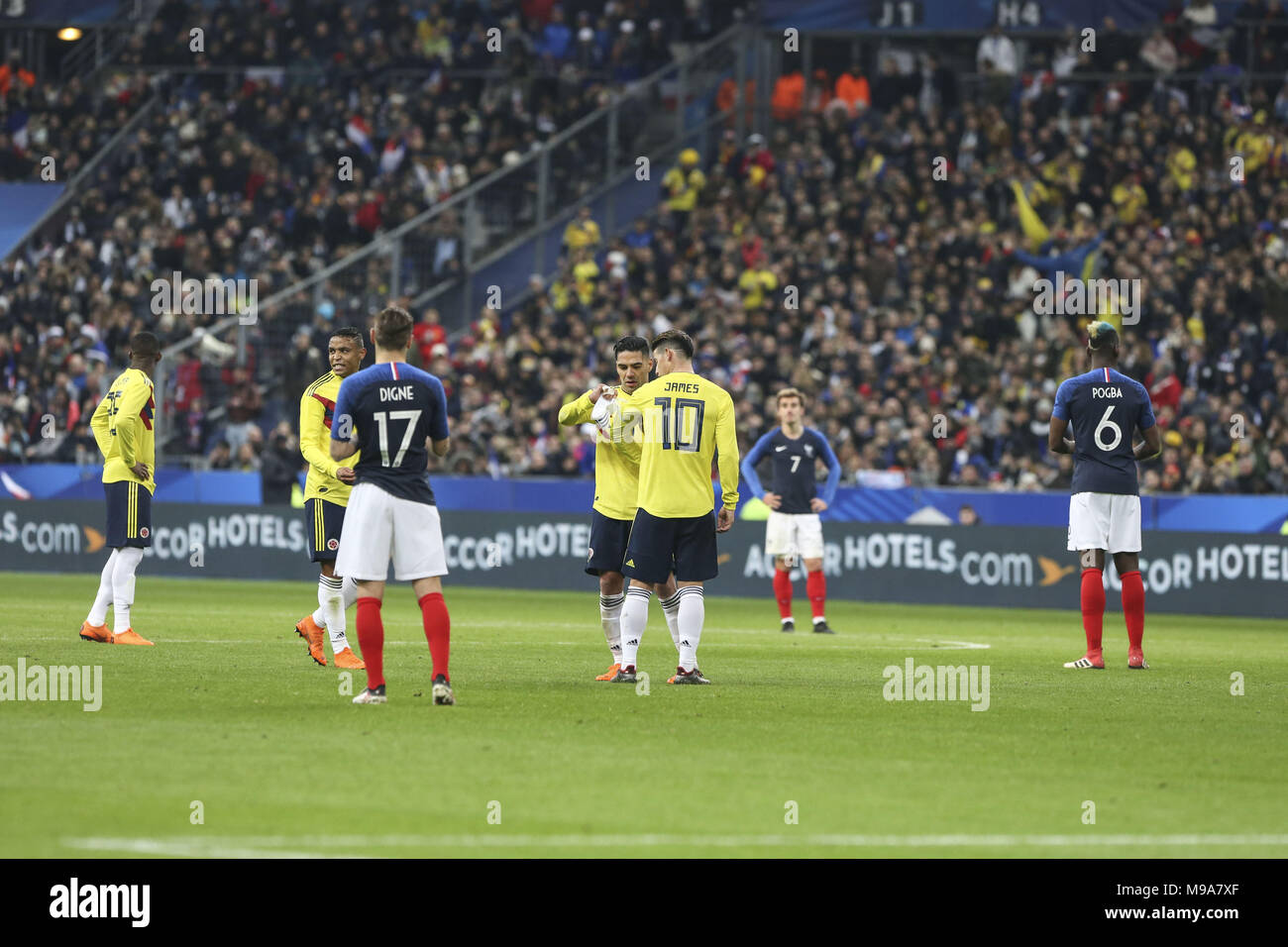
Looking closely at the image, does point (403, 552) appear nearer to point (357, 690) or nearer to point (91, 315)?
point (357, 690)

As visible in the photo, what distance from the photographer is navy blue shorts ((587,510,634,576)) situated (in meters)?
13.7

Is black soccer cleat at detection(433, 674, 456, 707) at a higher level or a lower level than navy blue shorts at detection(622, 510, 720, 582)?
lower

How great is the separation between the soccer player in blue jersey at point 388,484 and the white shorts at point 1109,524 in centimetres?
581

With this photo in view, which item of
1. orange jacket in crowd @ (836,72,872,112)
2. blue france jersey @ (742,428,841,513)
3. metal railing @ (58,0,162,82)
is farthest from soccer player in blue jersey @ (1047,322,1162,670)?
metal railing @ (58,0,162,82)

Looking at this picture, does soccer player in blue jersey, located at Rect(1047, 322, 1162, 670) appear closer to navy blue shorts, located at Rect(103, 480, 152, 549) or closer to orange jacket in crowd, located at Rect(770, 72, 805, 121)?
navy blue shorts, located at Rect(103, 480, 152, 549)

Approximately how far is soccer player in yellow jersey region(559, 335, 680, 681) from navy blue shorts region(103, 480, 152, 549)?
14.0 ft

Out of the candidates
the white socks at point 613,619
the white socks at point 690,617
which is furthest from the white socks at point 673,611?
the white socks at point 613,619

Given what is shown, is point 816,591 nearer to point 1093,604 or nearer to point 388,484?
point 1093,604

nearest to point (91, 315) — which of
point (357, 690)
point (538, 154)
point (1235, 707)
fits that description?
point (538, 154)

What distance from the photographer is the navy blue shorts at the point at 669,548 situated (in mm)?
13156

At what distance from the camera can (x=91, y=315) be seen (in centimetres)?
3691

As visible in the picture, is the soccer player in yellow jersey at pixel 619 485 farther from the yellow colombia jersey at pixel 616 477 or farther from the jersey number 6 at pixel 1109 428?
the jersey number 6 at pixel 1109 428

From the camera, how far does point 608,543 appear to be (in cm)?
1377
